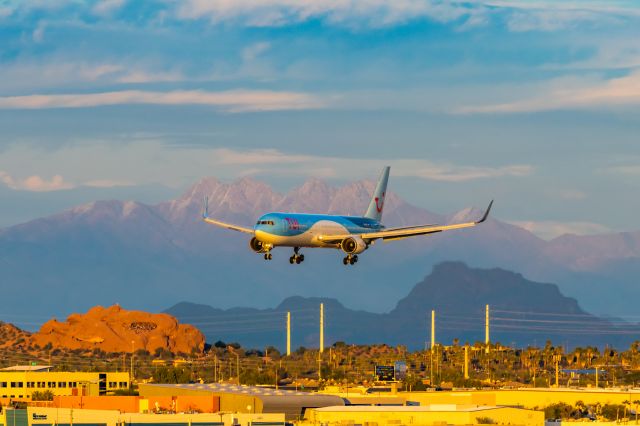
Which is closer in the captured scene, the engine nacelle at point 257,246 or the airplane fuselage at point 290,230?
the airplane fuselage at point 290,230

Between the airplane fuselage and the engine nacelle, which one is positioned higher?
the airplane fuselage

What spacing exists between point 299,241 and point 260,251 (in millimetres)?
4828

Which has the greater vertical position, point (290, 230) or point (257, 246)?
point (290, 230)

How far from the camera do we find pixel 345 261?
199m

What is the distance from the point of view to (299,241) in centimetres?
19700

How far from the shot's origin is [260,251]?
19812cm

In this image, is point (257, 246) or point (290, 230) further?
point (257, 246)

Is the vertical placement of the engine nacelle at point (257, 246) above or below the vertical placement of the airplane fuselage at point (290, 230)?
below

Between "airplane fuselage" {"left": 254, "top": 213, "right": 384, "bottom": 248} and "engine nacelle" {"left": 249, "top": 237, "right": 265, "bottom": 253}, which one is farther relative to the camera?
"engine nacelle" {"left": 249, "top": 237, "right": 265, "bottom": 253}

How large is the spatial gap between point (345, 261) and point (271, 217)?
11.2m

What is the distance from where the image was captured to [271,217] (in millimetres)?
194125
